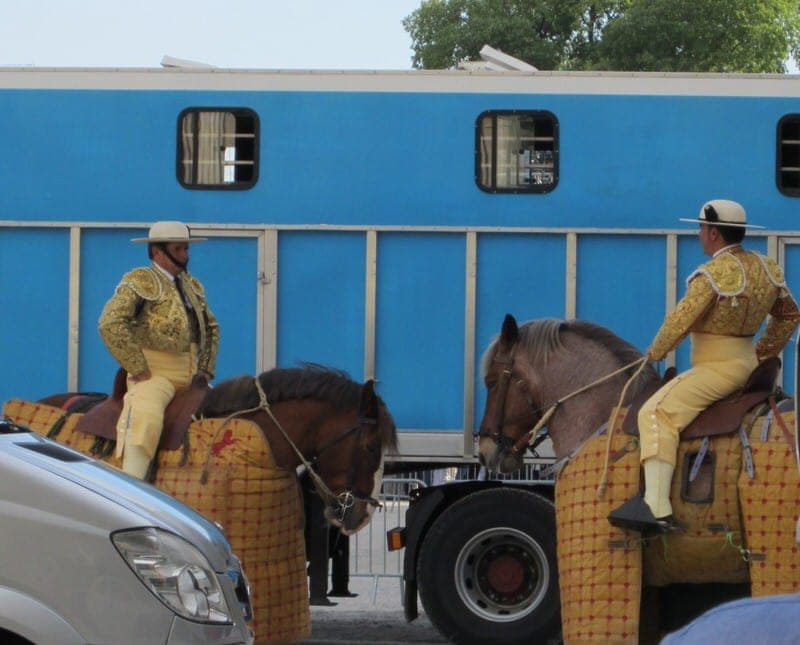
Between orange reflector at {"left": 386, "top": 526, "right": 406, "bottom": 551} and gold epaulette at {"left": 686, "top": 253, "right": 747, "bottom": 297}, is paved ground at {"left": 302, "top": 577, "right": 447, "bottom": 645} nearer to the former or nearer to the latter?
orange reflector at {"left": 386, "top": 526, "right": 406, "bottom": 551}

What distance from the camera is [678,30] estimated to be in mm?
33938

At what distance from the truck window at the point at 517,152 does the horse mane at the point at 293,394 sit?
188 centimetres

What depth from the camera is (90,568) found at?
16.3ft

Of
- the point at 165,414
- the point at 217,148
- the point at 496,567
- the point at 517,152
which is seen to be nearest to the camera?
the point at 165,414

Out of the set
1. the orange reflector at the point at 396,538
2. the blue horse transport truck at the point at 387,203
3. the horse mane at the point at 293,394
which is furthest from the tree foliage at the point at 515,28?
the horse mane at the point at 293,394

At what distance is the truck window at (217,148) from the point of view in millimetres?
9820

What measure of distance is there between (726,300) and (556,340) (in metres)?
1.06

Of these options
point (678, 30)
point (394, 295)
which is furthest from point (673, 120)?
point (678, 30)

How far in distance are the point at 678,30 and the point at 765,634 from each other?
32.4 meters

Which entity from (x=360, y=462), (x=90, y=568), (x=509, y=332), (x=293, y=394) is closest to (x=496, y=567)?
(x=360, y=462)

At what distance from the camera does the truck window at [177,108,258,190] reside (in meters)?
9.82

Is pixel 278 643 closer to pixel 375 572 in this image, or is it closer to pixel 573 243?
pixel 573 243

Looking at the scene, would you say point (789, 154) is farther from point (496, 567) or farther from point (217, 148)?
point (217, 148)

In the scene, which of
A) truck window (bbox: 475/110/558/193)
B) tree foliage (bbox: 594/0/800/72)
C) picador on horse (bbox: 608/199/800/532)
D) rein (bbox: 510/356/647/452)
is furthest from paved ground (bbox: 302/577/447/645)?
tree foliage (bbox: 594/0/800/72)
